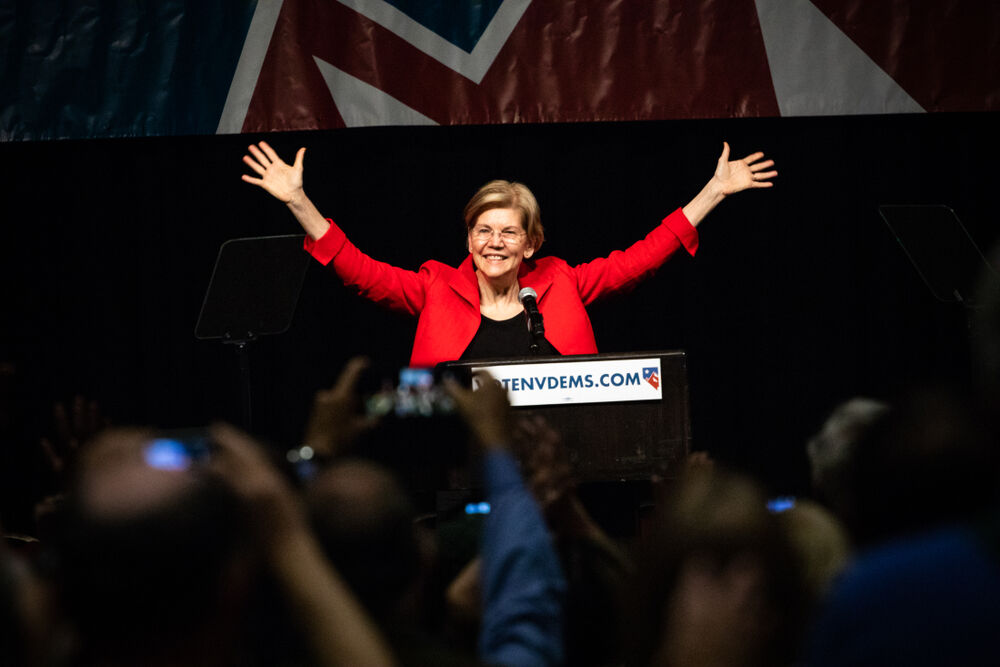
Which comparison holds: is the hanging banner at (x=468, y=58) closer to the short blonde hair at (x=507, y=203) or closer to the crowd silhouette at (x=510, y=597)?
the short blonde hair at (x=507, y=203)

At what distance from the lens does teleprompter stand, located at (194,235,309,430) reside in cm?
402

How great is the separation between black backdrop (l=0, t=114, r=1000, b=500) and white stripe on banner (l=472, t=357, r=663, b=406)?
105 inches

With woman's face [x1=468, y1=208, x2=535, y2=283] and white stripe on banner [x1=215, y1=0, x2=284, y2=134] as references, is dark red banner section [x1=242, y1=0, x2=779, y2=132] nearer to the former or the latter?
white stripe on banner [x1=215, y1=0, x2=284, y2=134]

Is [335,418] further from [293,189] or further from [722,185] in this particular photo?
[722,185]

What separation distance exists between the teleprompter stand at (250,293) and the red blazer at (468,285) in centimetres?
11

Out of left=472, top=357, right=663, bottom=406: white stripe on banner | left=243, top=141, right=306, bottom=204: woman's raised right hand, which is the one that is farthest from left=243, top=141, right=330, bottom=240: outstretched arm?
left=472, top=357, right=663, bottom=406: white stripe on banner

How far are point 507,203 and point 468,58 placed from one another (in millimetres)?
1174

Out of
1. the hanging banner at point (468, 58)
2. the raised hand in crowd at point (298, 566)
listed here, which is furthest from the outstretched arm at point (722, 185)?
the raised hand in crowd at point (298, 566)

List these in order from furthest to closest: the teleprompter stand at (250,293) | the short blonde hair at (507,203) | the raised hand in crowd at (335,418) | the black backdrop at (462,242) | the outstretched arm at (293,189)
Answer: the black backdrop at (462,242) → the short blonde hair at (507,203) → the outstretched arm at (293,189) → the teleprompter stand at (250,293) → the raised hand in crowd at (335,418)

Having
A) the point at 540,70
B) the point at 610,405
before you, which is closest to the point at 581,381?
the point at 610,405

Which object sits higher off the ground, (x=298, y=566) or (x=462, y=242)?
(x=462, y=242)

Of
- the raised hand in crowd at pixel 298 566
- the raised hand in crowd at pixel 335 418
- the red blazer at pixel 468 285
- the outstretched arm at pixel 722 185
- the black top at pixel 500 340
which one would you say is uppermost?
the outstretched arm at pixel 722 185

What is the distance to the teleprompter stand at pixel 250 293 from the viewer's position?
4.02 metres

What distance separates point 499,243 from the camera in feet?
13.8
